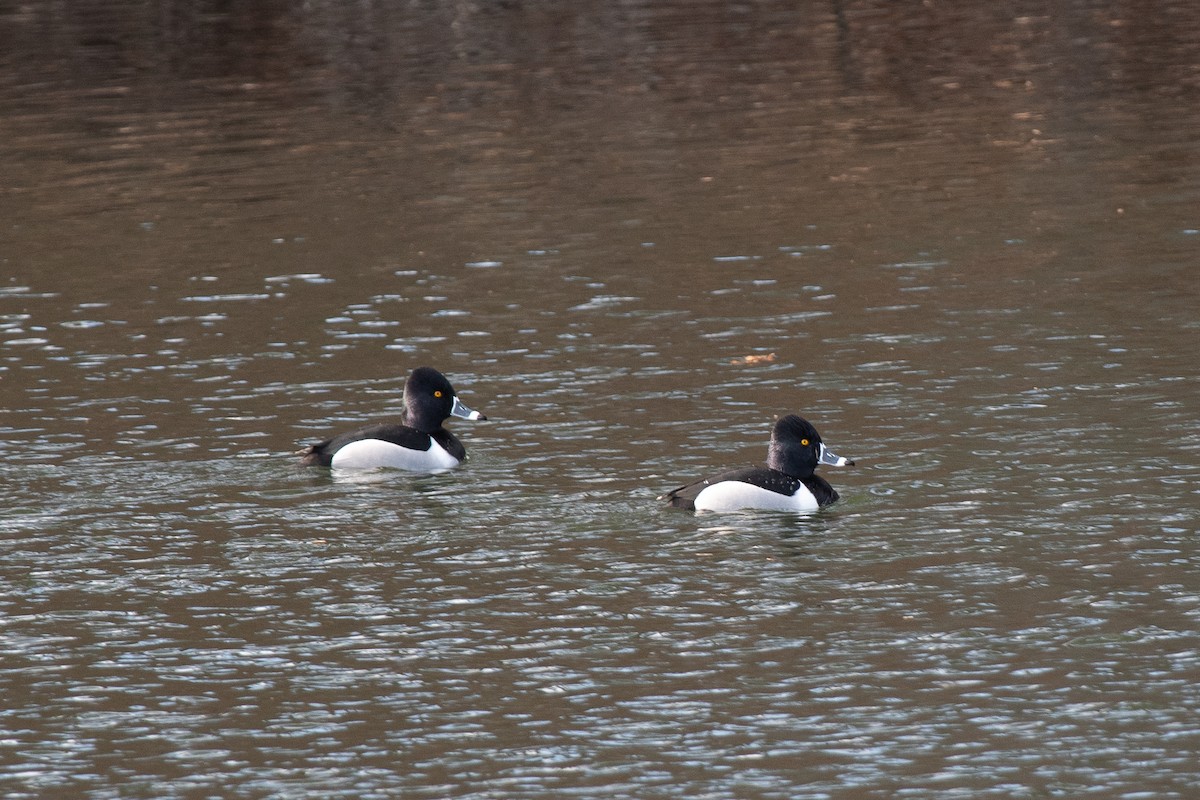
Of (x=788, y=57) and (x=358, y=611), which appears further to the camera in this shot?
(x=788, y=57)

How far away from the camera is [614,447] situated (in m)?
17.4

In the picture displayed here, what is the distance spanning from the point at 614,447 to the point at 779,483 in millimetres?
2170

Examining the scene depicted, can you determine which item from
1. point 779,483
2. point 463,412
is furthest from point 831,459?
point 463,412

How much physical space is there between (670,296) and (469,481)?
7112 mm

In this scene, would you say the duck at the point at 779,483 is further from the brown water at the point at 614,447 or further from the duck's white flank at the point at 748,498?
the brown water at the point at 614,447

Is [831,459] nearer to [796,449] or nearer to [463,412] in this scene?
[796,449]

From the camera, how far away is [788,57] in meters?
44.7

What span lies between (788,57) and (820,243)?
19811 mm

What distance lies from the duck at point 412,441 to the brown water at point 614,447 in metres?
0.29

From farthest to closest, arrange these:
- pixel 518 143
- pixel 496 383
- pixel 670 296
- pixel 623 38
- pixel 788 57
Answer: pixel 623 38
pixel 788 57
pixel 518 143
pixel 670 296
pixel 496 383

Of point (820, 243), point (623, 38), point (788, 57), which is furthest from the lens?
point (623, 38)

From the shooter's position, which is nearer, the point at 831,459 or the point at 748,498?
the point at 748,498

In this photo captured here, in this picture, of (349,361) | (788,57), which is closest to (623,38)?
(788,57)

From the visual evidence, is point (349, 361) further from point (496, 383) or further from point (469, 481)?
point (469, 481)
